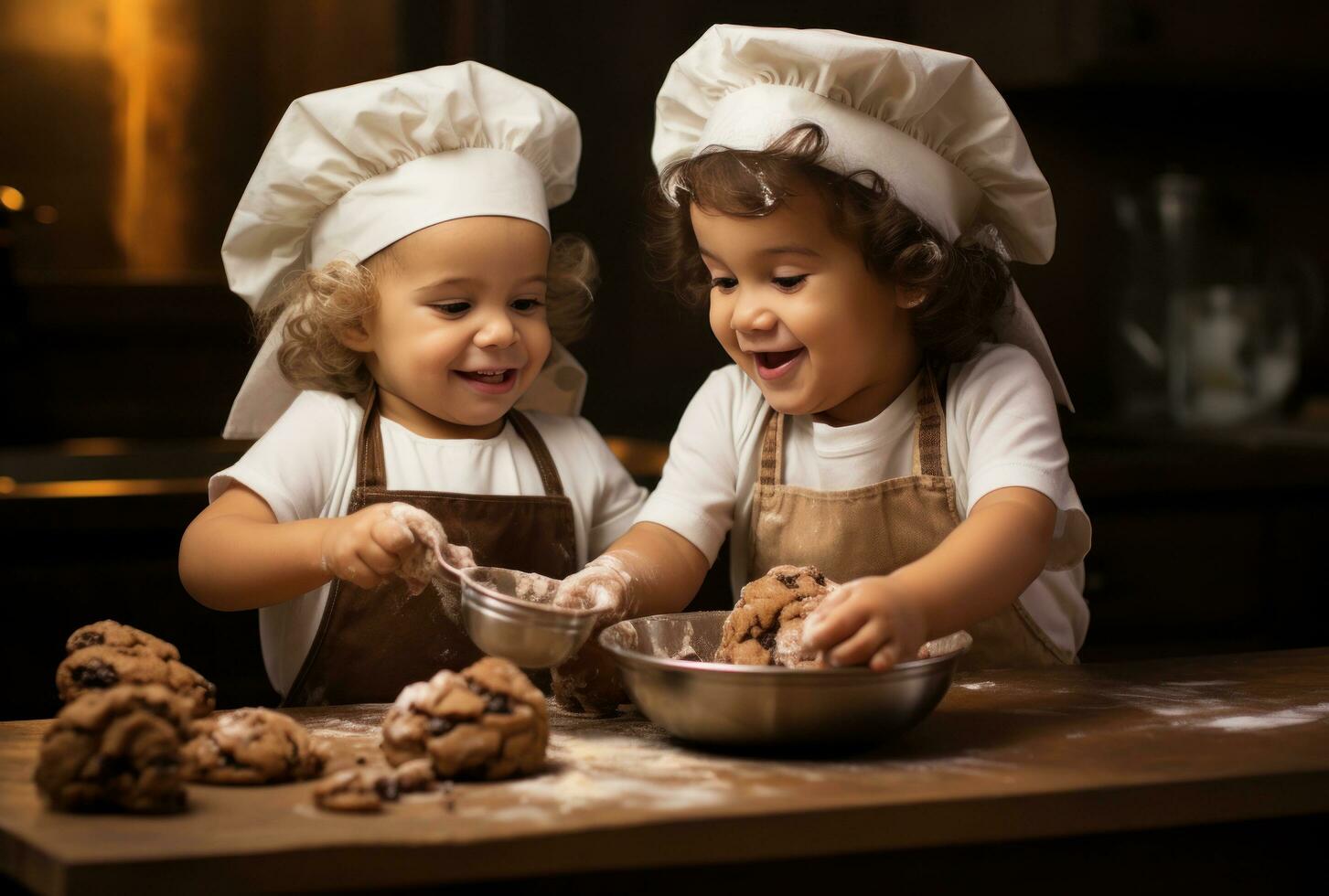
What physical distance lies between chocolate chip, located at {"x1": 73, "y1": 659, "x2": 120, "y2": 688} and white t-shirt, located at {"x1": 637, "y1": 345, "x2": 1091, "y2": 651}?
52cm

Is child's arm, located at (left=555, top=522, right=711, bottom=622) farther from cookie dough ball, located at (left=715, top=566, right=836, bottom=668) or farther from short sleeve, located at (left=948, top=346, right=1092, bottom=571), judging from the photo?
short sleeve, located at (left=948, top=346, right=1092, bottom=571)

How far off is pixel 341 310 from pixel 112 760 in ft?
1.94

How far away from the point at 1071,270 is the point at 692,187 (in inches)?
67.3

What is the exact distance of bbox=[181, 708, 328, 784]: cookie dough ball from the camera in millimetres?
940

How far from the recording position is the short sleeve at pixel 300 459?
133 cm

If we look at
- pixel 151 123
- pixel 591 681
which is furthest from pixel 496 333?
pixel 151 123

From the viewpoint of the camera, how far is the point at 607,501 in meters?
1.52

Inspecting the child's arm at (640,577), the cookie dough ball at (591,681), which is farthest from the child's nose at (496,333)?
the cookie dough ball at (591,681)

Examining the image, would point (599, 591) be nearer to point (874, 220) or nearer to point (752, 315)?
point (752, 315)

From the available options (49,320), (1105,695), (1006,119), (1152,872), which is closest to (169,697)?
(1152,872)

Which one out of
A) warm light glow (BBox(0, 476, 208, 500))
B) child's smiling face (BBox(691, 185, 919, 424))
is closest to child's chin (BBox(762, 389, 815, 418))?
child's smiling face (BBox(691, 185, 919, 424))

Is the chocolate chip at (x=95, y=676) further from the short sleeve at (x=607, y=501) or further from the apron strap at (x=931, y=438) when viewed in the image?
the apron strap at (x=931, y=438)

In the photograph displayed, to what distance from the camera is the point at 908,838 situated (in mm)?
881

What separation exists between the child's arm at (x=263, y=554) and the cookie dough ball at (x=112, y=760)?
11.3 inches
